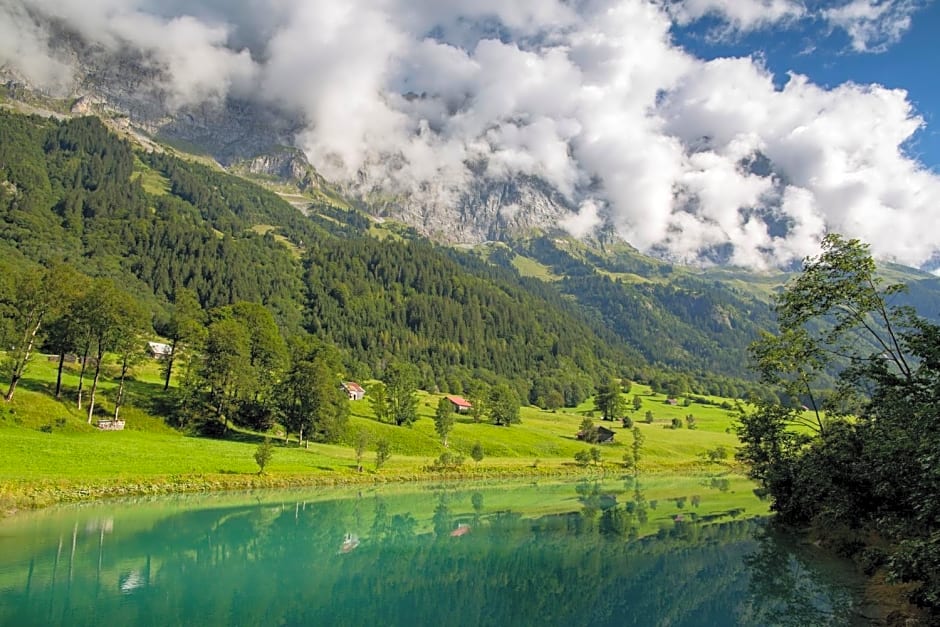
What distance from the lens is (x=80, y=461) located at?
54.7m

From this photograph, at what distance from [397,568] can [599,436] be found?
334 feet

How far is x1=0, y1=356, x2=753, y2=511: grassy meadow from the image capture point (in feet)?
170

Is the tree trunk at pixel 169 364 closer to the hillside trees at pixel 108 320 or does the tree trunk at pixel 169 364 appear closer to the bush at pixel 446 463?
the hillside trees at pixel 108 320

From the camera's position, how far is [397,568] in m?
33.0

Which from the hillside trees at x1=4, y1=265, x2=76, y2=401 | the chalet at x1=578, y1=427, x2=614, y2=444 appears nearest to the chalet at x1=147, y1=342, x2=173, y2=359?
the hillside trees at x1=4, y1=265, x2=76, y2=401

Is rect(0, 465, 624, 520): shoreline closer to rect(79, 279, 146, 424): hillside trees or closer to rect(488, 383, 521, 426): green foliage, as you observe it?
rect(79, 279, 146, 424): hillside trees

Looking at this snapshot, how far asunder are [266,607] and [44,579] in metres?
11.0

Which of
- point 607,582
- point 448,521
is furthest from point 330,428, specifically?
point 607,582

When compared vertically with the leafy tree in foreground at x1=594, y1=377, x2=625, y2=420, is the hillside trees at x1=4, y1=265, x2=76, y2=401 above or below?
above

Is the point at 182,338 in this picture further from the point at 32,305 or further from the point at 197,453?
the point at 197,453

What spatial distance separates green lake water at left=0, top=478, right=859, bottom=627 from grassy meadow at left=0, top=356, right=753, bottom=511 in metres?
4.91

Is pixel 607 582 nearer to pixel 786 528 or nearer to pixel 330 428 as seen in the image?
pixel 786 528

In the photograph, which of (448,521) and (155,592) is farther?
(448,521)

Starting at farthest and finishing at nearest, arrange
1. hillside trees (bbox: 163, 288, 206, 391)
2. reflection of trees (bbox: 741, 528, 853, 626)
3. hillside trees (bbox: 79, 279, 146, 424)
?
hillside trees (bbox: 163, 288, 206, 391) < hillside trees (bbox: 79, 279, 146, 424) < reflection of trees (bbox: 741, 528, 853, 626)
